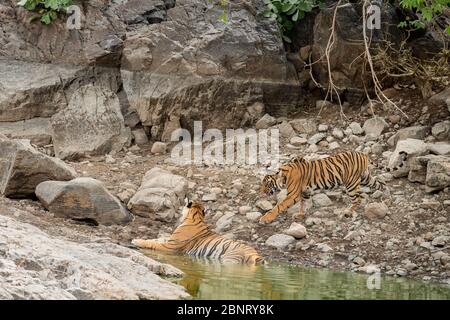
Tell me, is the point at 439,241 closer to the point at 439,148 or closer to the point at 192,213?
the point at 439,148

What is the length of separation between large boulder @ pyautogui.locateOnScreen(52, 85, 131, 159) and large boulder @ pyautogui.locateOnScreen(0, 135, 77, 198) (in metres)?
1.91

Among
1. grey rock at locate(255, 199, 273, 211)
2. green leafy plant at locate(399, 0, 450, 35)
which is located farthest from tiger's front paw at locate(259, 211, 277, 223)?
green leafy plant at locate(399, 0, 450, 35)

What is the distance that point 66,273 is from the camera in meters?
4.96

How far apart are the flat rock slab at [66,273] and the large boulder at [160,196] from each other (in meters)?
3.21

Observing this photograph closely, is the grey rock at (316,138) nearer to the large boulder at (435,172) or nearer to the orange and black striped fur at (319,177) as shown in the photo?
the orange and black striped fur at (319,177)

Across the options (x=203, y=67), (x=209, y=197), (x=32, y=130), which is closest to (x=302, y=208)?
(x=209, y=197)

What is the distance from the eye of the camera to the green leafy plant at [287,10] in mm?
11719

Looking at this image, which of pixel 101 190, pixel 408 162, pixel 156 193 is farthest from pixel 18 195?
pixel 408 162

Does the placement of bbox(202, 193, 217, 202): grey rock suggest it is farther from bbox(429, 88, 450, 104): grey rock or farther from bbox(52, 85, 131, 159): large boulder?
bbox(429, 88, 450, 104): grey rock

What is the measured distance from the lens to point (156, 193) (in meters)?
9.42

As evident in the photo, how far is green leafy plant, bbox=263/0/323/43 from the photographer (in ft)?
38.4

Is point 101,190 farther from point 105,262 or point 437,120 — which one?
point 437,120

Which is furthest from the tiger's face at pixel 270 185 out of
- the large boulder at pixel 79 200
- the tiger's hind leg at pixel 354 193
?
the large boulder at pixel 79 200
